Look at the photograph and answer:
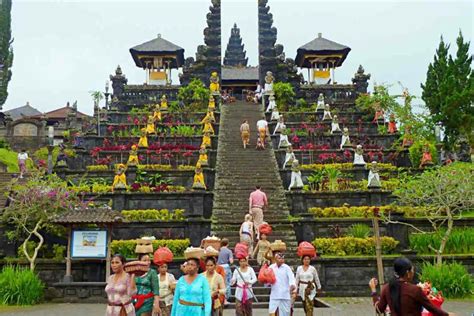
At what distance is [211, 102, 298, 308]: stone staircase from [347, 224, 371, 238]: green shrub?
168 centimetres

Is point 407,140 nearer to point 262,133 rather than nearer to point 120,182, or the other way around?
point 262,133

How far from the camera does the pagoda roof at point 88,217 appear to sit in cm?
1478

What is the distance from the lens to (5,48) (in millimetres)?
47094

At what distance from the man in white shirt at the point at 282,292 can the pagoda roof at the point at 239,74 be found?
4077 cm

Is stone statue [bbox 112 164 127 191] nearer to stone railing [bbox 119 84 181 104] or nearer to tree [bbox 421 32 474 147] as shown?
tree [bbox 421 32 474 147]

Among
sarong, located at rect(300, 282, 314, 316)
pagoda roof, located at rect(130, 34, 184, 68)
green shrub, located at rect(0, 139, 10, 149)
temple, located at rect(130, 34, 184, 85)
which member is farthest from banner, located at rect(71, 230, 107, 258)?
pagoda roof, located at rect(130, 34, 184, 68)

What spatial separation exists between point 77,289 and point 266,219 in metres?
6.39

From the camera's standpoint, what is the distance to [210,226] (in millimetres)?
17188

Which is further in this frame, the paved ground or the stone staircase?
the stone staircase

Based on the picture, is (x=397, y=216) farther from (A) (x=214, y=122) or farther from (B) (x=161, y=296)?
(A) (x=214, y=122)

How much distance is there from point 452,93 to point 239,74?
1034 inches

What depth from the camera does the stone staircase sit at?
17.4 meters

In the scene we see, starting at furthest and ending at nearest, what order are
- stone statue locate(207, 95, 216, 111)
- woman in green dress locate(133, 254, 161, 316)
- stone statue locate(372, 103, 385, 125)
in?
stone statue locate(207, 95, 216, 111)
stone statue locate(372, 103, 385, 125)
woman in green dress locate(133, 254, 161, 316)

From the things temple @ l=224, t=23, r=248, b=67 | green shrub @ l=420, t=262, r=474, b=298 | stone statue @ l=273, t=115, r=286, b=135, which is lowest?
green shrub @ l=420, t=262, r=474, b=298
